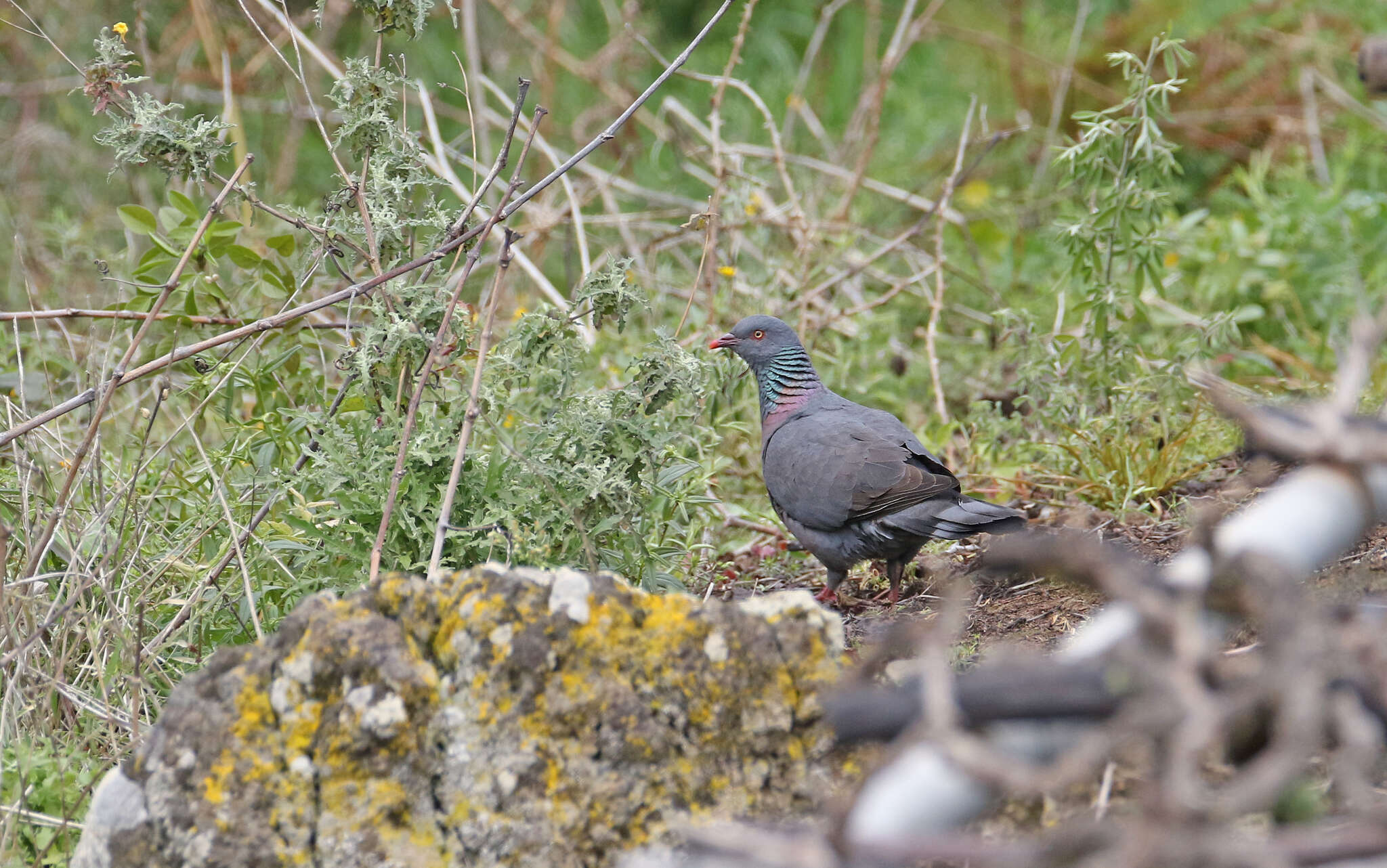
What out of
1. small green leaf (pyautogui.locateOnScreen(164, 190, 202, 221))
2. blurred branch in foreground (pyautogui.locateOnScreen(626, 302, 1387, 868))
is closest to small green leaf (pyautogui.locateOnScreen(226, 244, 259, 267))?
small green leaf (pyautogui.locateOnScreen(164, 190, 202, 221))

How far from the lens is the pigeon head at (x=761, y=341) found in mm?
4348

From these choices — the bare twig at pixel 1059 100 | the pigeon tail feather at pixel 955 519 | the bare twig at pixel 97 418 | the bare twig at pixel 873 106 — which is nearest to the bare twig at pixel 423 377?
the bare twig at pixel 97 418

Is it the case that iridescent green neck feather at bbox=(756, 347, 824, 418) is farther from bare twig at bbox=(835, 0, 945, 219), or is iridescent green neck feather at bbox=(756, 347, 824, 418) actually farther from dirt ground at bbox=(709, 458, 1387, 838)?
bare twig at bbox=(835, 0, 945, 219)

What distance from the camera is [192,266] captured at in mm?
3693

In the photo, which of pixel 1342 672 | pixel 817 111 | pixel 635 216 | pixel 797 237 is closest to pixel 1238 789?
pixel 1342 672

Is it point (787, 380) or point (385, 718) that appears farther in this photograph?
point (787, 380)

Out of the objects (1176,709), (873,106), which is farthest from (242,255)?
(873,106)

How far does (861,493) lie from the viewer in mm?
3686

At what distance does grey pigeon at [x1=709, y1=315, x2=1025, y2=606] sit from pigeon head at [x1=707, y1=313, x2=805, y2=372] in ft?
0.89

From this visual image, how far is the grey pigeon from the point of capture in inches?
143

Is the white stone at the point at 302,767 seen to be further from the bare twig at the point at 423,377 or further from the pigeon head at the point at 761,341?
the pigeon head at the point at 761,341

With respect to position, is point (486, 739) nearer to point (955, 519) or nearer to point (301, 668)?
point (301, 668)

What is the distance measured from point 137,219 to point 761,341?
6.76 feet

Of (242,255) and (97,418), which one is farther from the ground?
(242,255)
